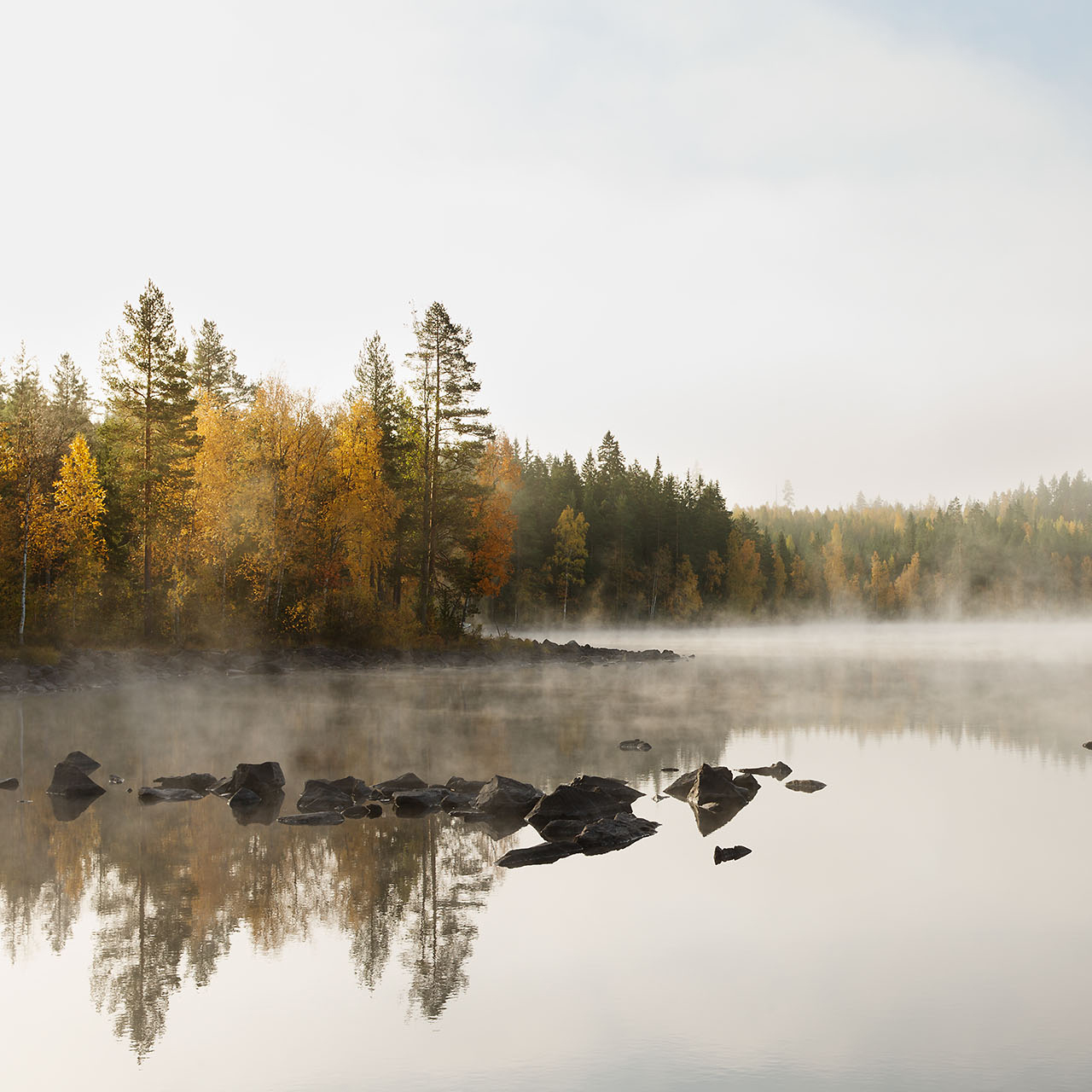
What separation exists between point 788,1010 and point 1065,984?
296 cm

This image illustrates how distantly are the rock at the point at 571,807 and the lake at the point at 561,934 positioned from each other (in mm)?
698

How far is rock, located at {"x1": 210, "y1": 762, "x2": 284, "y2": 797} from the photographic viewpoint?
19062 millimetres

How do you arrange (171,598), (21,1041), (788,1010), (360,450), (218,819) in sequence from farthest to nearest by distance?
1. (360,450)
2. (171,598)
3. (218,819)
4. (788,1010)
5. (21,1041)

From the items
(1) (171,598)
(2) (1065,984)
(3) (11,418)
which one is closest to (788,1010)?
(2) (1065,984)

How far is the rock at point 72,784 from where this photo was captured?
63.3 ft

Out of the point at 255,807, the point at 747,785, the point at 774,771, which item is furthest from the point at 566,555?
the point at 255,807

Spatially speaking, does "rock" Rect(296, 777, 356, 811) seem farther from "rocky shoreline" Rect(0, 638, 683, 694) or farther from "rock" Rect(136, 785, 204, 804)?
"rocky shoreline" Rect(0, 638, 683, 694)

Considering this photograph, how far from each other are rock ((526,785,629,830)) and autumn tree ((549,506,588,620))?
81.3m

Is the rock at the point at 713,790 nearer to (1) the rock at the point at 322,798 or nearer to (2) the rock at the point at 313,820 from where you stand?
(1) the rock at the point at 322,798

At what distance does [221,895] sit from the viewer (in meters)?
12.5

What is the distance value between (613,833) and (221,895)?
6.04 m

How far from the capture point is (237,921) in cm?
1153

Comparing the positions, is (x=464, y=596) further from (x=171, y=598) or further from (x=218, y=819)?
(x=218, y=819)

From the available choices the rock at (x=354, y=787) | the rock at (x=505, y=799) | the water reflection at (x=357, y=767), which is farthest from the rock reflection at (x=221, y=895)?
the rock at (x=354, y=787)
